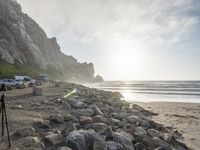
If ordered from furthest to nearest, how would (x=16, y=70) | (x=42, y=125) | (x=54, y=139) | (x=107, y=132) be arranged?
(x=16, y=70)
(x=42, y=125)
(x=107, y=132)
(x=54, y=139)

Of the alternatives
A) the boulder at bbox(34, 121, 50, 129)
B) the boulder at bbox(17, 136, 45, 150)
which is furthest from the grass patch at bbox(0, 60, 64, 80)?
the boulder at bbox(17, 136, 45, 150)

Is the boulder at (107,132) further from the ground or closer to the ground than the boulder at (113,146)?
further from the ground

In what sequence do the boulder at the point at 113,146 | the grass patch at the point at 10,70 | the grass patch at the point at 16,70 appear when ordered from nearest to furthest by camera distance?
the boulder at the point at 113,146, the grass patch at the point at 10,70, the grass patch at the point at 16,70

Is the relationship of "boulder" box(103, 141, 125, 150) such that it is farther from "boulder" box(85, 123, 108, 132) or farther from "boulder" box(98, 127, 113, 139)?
"boulder" box(85, 123, 108, 132)

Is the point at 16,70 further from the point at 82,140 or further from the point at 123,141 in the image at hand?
the point at 123,141

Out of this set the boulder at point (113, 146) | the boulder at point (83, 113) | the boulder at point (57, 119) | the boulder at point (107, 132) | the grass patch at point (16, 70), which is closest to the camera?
the boulder at point (113, 146)

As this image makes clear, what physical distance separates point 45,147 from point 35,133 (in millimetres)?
1561

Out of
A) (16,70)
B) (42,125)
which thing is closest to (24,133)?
(42,125)

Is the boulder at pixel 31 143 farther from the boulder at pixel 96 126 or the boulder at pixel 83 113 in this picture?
the boulder at pixel 83 113

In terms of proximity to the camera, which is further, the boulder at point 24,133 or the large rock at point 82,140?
the boulder at point 24,133

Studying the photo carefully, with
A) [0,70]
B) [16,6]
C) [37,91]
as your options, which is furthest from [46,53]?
[37,91]

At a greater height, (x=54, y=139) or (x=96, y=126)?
(x=96, y=126)

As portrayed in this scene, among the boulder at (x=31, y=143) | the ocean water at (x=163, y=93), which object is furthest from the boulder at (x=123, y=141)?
the ocean water at (x=163, y=93)

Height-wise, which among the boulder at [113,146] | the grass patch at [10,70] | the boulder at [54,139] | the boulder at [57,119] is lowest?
the boulder at [113,146]
